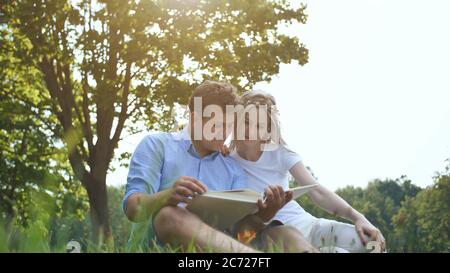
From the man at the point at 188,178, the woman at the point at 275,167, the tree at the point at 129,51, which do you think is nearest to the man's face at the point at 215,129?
the man at the point at 188,178

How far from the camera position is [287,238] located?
149 inches

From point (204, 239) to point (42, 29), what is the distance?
14.3m

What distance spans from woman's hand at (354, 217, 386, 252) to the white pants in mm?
50

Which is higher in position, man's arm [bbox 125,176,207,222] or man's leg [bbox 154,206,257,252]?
man's arm [bbox 125,176,207,222]

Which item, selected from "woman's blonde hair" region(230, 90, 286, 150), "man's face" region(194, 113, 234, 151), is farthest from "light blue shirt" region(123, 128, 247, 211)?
"woman's blonde hair" region(230, 90, 286, 150)

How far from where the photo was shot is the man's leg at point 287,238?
369cm

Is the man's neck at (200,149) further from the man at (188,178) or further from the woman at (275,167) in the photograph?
the woman at (275,167)

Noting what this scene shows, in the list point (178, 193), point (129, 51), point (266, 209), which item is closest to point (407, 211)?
point (129, 51)

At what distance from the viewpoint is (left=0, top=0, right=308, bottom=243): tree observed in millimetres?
16016

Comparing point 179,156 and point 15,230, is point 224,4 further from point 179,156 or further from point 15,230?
point 15,230

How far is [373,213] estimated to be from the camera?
63094mm

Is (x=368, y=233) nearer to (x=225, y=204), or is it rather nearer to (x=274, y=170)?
(x=274, y=170)

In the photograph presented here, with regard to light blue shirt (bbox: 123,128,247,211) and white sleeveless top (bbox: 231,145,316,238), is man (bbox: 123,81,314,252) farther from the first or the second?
white sleeveless top (bbox: 231,145,316,238)

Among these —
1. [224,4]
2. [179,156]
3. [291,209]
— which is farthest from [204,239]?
[224,4]
